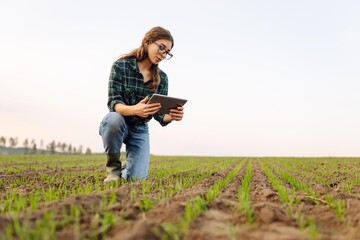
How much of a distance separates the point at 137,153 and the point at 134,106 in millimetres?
1071

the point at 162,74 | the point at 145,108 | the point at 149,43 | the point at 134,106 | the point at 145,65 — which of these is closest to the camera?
the point at 145,108

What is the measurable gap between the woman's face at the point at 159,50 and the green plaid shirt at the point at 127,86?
39cm

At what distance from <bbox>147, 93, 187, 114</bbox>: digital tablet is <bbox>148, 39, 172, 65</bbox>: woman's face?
1.95 ft

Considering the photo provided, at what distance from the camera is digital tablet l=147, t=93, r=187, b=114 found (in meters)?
4.30

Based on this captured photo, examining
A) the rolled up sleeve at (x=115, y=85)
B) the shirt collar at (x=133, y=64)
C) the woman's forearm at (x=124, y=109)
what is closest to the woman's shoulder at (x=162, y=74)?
the shirt collar at (x=133, y=64)

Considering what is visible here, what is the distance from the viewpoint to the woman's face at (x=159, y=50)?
459 cm

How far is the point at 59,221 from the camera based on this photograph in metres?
1.88

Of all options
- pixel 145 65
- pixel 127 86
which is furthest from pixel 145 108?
pixel 145 65

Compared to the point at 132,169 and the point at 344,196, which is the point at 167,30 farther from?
the point at 344,196

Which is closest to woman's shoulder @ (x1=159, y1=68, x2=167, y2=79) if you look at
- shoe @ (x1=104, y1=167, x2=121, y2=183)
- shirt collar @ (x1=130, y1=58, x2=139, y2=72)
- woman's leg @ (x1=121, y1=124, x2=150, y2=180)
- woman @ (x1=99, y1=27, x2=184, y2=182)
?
woman @ (x1=99, y1=27, x2=184, y2=182)

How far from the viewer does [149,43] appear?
15.5 ft

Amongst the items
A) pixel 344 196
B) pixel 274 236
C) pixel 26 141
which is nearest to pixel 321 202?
pixel 344 196

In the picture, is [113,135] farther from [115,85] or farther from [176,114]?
[176,114]

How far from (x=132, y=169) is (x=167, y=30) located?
2048mm
